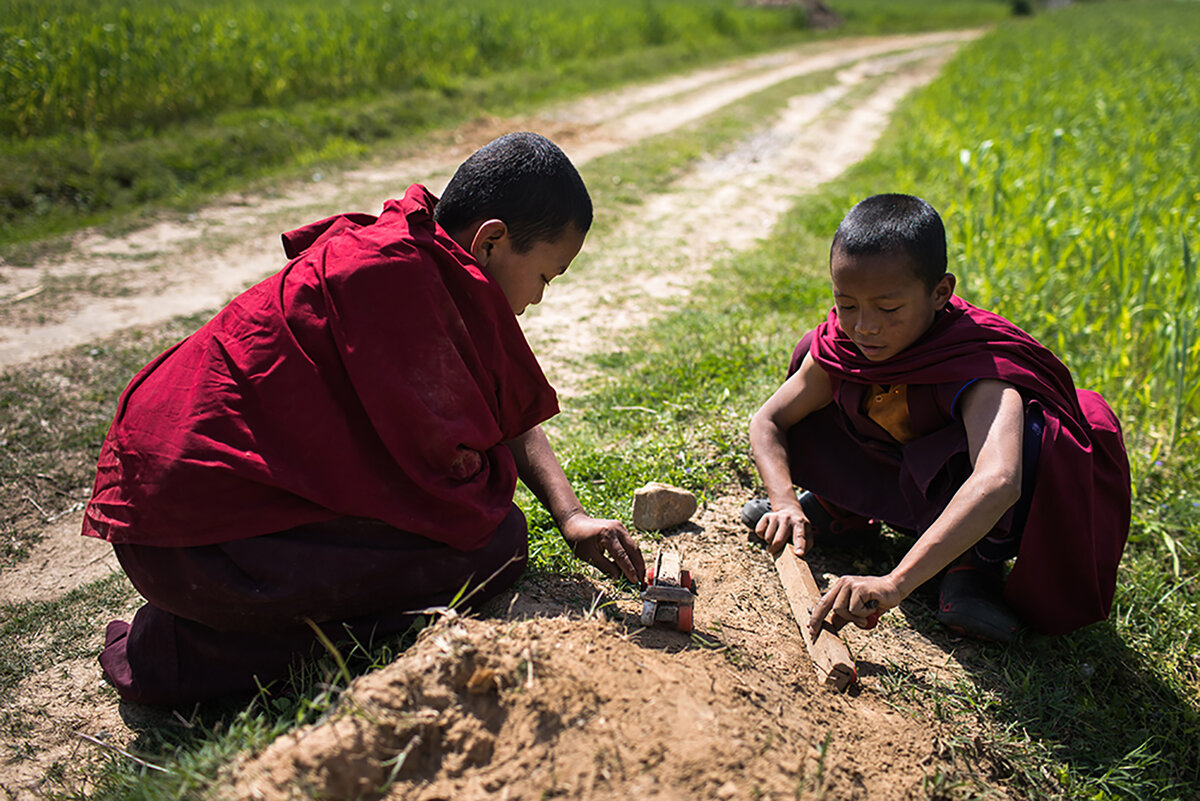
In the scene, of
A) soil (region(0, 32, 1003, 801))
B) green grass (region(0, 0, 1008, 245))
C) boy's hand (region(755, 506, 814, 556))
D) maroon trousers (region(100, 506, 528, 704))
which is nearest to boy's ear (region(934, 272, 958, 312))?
boy's hand (region(755, 506, 814, 556))

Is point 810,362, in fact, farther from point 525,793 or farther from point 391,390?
point 525,793

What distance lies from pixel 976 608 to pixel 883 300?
38.5 inches

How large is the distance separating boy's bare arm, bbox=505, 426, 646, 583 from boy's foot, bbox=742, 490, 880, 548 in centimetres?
65

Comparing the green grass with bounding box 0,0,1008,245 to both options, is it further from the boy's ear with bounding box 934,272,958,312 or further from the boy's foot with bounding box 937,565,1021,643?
the boy's foot with bounding box 937,565,1021,643

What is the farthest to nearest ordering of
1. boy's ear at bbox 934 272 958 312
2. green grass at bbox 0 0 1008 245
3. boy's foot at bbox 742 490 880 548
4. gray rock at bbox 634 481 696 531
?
green grass at bbox 0 0 1008 245
boy's foot at bbox 742 490 880 548
gray rock at bbox 634 481 696 531
boy's ear at bbox 934 272 958 312

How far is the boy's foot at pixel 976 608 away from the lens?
263 centimetres

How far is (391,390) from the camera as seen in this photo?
2.09 m

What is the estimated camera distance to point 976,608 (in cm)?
265

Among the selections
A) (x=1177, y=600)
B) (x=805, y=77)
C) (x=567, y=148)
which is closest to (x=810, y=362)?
(x=1177, y=600)

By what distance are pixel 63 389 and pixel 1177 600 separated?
482cm

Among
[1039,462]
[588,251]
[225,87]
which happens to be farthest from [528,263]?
[225,87]

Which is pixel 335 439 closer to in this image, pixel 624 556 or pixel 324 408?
pixel 324 408

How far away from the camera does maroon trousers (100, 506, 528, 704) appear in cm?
217

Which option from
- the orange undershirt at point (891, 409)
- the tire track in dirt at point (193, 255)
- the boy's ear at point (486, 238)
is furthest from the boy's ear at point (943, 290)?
the tire track in dirt at point (193, 255)
